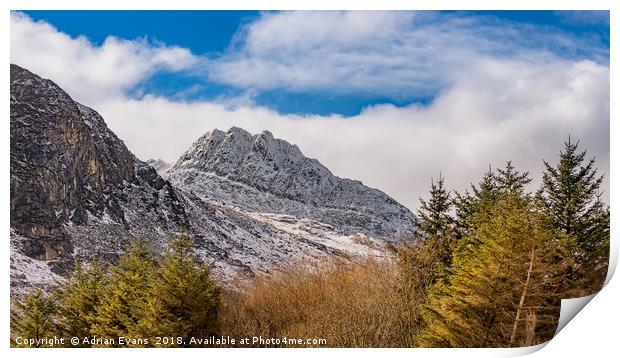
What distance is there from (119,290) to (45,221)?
322 centimetres

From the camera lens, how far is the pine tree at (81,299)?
9.75m

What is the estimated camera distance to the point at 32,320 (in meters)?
9.07

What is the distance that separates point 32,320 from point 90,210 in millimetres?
10119

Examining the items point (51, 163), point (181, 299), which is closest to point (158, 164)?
point (51, 163)

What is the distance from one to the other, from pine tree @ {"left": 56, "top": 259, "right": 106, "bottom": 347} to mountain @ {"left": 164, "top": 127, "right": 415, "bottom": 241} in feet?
10.0

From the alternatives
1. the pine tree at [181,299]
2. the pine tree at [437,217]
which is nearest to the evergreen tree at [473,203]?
the pine tree at [437,217]

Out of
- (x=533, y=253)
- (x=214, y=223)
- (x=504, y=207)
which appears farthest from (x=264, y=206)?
(x=533, y=253)

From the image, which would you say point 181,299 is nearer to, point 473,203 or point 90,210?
point 473,203

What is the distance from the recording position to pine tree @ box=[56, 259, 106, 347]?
9.75 metres

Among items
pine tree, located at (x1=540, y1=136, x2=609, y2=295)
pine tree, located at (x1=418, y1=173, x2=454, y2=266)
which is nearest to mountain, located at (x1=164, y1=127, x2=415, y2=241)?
pine tree, located at (x1=418, y1=173, x2=454, y2=266)

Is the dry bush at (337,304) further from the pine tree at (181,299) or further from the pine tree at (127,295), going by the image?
the pine tree at (127,295)

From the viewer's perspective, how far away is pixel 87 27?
28.6 ft

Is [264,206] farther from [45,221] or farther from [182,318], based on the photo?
[182,318]

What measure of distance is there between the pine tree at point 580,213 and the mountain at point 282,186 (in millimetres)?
3466
